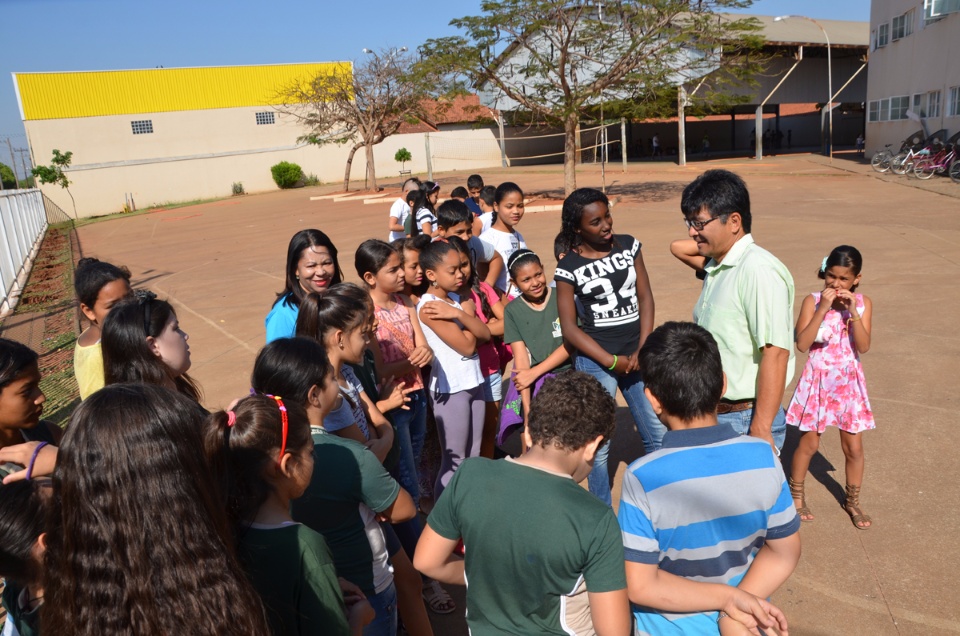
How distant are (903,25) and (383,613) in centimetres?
3329

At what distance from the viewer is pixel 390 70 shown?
3369cm

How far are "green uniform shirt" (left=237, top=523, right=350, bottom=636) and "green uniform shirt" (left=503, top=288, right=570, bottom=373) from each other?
240cm

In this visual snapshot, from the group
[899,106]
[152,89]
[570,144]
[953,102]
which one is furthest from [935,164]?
[152,89]

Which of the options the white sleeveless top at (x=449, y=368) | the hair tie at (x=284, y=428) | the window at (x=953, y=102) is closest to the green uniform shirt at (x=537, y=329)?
the white sleeveless top at (x=449, y=368)

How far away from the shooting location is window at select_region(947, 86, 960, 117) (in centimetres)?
2316

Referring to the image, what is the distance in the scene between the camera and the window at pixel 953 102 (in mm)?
23156

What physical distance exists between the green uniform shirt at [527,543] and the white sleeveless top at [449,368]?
6.09ft

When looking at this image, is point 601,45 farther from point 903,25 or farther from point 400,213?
point 903,25

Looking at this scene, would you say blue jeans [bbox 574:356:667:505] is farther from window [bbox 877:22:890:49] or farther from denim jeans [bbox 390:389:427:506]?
window [bbox 877:22:890:49]

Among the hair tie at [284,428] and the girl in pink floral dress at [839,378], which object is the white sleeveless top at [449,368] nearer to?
the girl in pink floral dress at [839,378]

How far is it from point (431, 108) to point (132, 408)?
1808 inches

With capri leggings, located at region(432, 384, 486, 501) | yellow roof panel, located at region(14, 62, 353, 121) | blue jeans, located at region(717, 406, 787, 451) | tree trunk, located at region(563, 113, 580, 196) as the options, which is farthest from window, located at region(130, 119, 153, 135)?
blue jeans, located at region(717, 406, 787, 451)

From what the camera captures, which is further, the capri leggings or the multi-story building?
the multi-story building

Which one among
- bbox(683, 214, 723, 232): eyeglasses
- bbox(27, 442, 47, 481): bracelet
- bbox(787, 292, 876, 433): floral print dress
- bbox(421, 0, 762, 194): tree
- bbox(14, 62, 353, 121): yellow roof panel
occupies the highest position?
bbox(14, 62, 353, 121): yellow roof panel
